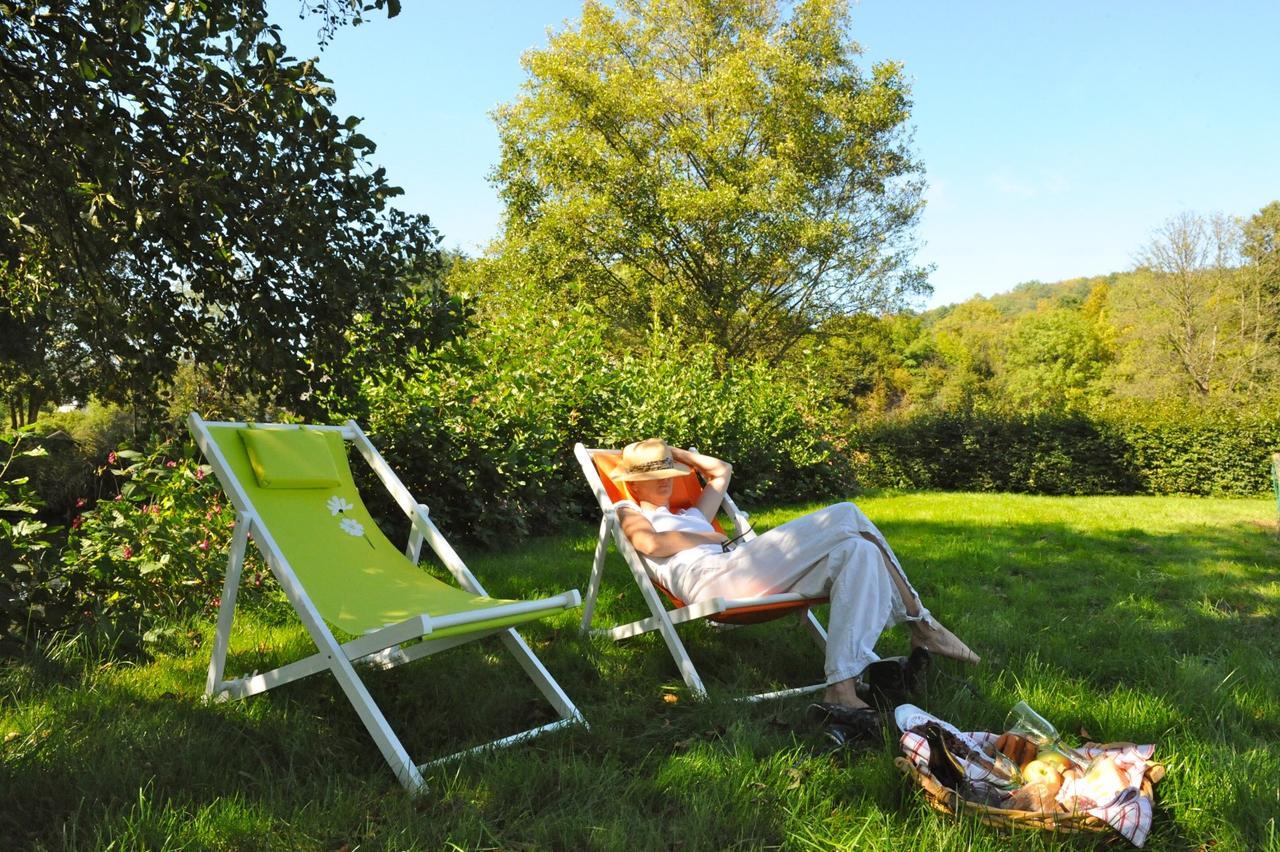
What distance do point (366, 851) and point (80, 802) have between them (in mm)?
755

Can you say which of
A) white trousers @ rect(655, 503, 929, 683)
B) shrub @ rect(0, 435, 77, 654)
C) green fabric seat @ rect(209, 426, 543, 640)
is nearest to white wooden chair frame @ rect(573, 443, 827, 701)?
white trousers @ rect(655, 503, 929, 683)

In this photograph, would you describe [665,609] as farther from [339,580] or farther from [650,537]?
[339,580]

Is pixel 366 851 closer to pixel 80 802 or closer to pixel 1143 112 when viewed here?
pixel 80 802

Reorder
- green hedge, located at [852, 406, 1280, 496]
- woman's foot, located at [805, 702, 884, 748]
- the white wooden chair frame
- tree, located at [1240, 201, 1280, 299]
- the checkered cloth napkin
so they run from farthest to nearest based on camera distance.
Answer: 1. tree, located at [1240, 201, 1280, 299]
2. green hedge, located at [852, 406, 1280, 496]
3. the white wooden chair frame
4. woman's foot, located at [805, 702, 884, 748]
5. the checkered cloth napkin

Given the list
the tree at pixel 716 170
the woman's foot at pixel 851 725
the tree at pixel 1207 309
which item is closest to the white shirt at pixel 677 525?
the woman's foot at pixel 851 725

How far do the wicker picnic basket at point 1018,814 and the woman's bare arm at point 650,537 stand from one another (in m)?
1.65

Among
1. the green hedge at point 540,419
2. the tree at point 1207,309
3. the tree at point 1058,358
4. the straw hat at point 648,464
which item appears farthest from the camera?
the tree at point 1058,358

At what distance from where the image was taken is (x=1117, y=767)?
2.31 metres

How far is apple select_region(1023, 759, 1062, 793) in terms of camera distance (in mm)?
2318

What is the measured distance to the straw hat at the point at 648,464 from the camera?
416cm

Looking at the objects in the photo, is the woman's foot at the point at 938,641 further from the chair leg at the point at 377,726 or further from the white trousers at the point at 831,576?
the chair leg at the point at 377,726

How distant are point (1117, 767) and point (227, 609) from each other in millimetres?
2805

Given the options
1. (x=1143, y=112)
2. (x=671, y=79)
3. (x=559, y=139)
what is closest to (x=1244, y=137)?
(x=1143, y=112)

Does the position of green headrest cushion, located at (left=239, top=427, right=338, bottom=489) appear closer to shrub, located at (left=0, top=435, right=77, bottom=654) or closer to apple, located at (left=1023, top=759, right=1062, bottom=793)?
shrub, located at (left=0, top=435, right=77, bottom=654)
